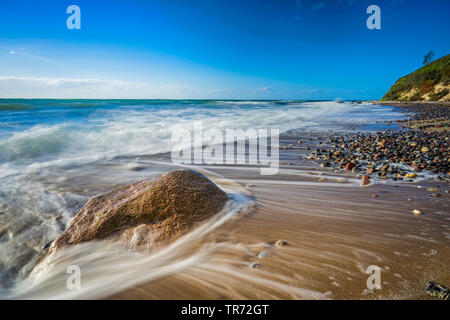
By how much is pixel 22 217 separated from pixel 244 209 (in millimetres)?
2858

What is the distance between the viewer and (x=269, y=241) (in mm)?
2012

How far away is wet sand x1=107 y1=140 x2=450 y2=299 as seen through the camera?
1.46 metres

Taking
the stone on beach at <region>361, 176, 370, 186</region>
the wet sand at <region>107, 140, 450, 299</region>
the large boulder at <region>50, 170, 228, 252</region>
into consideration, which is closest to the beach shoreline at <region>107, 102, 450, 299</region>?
the wet sand at <region>107, 140, 450, 299</region>

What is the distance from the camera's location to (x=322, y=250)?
1852 mm

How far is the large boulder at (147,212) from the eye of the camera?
2.18m

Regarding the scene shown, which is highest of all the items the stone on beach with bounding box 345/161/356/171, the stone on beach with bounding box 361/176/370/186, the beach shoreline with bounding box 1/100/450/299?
the stone on beach with bounding box 345/161/356/171

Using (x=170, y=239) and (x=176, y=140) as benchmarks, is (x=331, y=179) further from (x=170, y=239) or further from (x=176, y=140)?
(x=176, y=140)

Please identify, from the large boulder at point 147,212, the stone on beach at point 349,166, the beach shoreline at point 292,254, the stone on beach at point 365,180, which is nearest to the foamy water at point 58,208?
the beach shoreline at point 292,254

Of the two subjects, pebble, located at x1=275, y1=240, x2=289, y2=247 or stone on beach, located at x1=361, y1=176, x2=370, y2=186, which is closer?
pebble, located at x1=275, y1=240, x2=289, y2=247

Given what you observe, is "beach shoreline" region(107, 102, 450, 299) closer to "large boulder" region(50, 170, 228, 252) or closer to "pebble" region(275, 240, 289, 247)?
"pebble" region(275, 240, 289, 247)

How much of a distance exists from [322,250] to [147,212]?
1670 millimetres

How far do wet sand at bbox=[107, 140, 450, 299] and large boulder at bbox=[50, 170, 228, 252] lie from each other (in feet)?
1.05

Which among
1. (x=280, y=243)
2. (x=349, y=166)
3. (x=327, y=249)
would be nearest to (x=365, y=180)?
(x=349, y=166)

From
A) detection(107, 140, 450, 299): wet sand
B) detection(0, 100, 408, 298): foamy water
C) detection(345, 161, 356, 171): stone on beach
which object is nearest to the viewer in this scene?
detection(107, 140, 450, 299): wet sand
